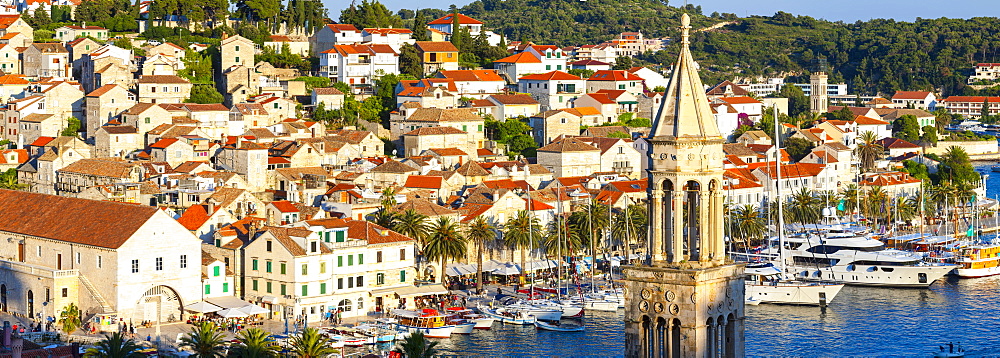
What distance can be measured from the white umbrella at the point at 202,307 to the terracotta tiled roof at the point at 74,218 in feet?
12.9

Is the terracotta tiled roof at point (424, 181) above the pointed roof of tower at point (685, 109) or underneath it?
underneath

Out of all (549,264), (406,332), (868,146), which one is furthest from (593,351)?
(868,146)

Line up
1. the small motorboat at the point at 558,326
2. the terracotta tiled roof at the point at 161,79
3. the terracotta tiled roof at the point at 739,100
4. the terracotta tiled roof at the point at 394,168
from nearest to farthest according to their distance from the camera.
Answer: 1. the small motorboat at the point at 558,326
2. the terracotta tiled roof at the point at 394,168
3. the terracotta tiled roof at the point at 161,79
4. the terracotta tiled roof at the point at 739,100

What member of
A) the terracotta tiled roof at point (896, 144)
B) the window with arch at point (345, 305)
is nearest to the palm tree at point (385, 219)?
the window with arch at point (345, 305)

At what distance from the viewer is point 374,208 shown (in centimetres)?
7944

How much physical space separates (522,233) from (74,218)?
21358 millimetres

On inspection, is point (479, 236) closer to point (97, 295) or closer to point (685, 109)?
point (97, 295)

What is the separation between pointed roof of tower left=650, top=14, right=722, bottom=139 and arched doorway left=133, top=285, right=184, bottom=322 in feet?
132

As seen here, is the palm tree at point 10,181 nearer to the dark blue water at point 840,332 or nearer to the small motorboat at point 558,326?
the dark blue water at point 840,332

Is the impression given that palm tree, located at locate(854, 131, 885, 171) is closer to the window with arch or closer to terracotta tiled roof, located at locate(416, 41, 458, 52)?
terracotta tiled roof, located at locate(416, 41, 458, 52)

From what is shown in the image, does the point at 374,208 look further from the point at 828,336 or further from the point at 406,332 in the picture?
the point at 828,336

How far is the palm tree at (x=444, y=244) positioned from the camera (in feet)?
242

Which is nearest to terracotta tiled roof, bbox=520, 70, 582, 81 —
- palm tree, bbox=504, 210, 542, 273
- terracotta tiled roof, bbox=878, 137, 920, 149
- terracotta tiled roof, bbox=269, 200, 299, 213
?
terracotta tiled roof, bbox=878, 137, 920, 149

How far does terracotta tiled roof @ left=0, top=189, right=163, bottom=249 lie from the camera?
63688mm
